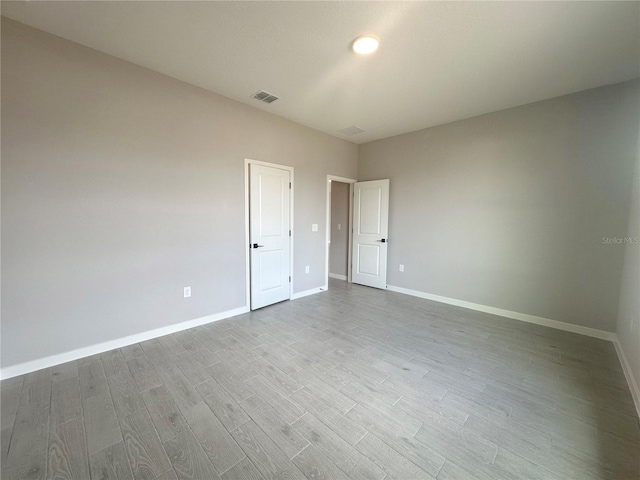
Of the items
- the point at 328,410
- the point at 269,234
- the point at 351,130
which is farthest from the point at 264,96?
the point at 328,410

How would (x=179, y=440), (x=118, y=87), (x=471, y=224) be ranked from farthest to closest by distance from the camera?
1. (x=471, y=224)
2. (x=118, y=87)
3. (x=179, y=440)

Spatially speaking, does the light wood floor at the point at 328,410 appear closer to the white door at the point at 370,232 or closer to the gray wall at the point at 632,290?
the gray wall at the point at 632,290

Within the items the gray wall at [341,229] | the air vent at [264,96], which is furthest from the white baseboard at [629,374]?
the air vent at [264,96]

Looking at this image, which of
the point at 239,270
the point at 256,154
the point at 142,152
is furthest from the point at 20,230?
the point at 256,154

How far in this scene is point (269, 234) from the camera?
374 cm

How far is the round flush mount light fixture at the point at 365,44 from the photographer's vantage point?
6.78ft

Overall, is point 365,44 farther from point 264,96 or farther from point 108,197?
point 108,197

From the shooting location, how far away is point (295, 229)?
4145 mm

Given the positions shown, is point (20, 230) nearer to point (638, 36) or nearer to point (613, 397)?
point (613, 397)

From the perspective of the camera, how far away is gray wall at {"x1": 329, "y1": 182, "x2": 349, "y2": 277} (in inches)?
220

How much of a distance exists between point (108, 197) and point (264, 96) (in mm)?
2080

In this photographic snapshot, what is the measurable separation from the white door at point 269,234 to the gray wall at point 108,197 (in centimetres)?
19

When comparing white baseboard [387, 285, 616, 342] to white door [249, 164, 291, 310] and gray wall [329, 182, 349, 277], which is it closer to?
gray wall [329, 182, 349, 277]

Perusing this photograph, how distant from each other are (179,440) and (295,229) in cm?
302
